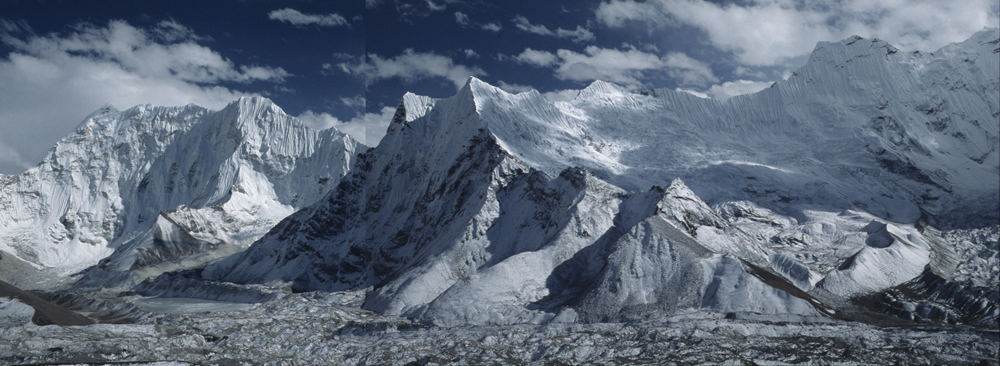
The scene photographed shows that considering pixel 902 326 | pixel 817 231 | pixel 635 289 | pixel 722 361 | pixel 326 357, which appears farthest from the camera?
pixel 817 231

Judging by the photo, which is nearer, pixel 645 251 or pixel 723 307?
pixel 723 307

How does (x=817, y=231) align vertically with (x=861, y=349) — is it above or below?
above

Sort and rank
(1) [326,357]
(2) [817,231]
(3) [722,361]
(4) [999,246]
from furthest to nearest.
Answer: (2) [817,231]
(4) [999,246]
(1) [326,357]
(3) [722,361]

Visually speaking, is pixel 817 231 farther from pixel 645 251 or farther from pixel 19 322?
pixel 19 322

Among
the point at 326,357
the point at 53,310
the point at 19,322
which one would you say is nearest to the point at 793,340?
the point at 326,357

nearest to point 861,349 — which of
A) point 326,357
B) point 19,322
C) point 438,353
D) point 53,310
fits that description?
point 438,353

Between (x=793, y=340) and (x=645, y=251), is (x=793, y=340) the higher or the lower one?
the lower one

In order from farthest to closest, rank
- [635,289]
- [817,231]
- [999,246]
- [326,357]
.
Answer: [817,231] < [999,246] < [635,289] < [326,357]

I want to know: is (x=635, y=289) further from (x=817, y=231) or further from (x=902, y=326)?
(x=817, y=231)

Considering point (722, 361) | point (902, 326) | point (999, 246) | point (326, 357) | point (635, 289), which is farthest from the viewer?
point (999, 246)
